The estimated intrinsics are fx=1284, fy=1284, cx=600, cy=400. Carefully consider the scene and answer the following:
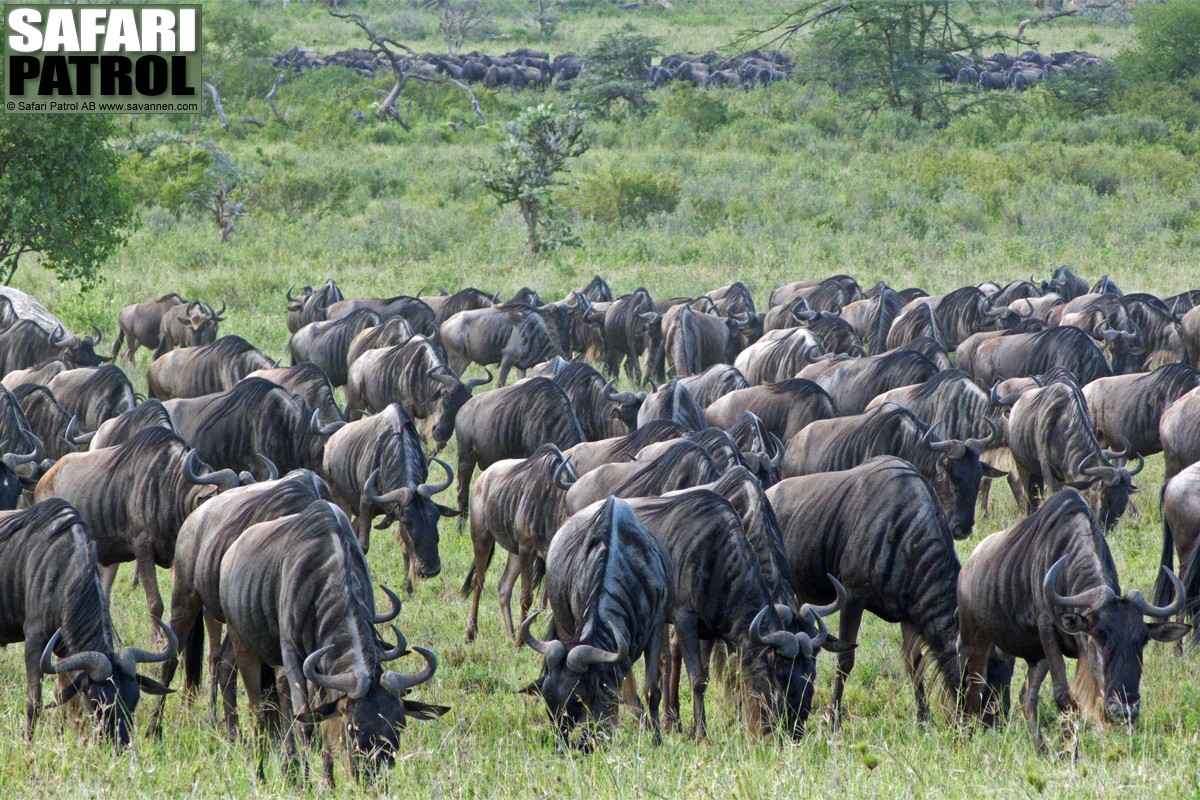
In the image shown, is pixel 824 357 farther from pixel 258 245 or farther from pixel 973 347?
pixel 258 245

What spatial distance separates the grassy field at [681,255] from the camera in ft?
15.3

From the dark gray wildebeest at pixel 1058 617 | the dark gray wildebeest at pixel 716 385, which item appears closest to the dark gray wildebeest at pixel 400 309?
the dark gray wildebeest at pixel 716 385

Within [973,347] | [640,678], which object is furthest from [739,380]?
[640,678]

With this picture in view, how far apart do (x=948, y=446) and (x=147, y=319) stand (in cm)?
1038

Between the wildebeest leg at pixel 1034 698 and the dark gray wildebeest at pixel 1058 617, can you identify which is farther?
the wildebeest leg at pixel 1034 698

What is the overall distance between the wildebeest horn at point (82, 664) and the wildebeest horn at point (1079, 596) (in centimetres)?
372

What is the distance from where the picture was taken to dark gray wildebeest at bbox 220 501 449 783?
15.3ft

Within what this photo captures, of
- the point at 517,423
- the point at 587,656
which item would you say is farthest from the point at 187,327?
the point at 587,656

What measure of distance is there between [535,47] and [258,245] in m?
31.0

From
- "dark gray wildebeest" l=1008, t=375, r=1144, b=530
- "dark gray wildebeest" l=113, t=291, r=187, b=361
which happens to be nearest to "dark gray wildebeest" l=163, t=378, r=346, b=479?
"dark gray wildebeest" l=1008, t=375, r=1144, b=530

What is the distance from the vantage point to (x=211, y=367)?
11414 mm

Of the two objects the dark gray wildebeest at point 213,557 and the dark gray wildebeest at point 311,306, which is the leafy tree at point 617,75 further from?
the dark gray wildebeest at point 213,557

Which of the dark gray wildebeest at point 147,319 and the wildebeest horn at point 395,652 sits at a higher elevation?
the wildebeest horn at point 395,652

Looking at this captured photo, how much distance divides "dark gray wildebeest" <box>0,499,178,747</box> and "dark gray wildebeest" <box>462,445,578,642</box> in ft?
7.81
